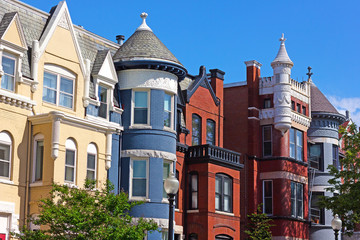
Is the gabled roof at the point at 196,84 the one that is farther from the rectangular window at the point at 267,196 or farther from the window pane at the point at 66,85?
the window pane at the point at 66,85

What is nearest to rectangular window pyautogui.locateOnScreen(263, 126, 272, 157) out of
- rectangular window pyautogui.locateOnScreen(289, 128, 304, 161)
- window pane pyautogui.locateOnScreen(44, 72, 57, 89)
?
rectangular window pyautogui.locateOnScreen(289, 128, 304, 161)

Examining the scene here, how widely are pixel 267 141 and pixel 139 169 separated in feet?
49.0

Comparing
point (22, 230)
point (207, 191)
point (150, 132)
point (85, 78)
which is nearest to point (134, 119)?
point (150, 132)

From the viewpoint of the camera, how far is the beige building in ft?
101

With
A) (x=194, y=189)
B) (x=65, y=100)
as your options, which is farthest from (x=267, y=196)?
(x=65, y=100)

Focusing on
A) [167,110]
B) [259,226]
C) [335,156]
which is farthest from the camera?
[335,156]

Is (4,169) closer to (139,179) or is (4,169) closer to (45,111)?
(45,111)

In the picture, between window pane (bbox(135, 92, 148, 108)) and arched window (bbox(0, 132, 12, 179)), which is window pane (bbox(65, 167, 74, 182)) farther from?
window pane (bbox(135, 92, 148, 108))

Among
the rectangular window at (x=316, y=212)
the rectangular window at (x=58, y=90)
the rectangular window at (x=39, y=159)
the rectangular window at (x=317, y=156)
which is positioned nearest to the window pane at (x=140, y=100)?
the rectangular window at (x=58, y=90)

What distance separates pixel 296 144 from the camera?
164ft

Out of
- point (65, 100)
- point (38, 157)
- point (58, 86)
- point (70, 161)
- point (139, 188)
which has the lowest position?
point (139, 188)

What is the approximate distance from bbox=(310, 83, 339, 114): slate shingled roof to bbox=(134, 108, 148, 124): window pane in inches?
782

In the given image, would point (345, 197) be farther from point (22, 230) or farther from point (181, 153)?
point (22, 230)

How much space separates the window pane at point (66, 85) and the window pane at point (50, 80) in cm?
41
